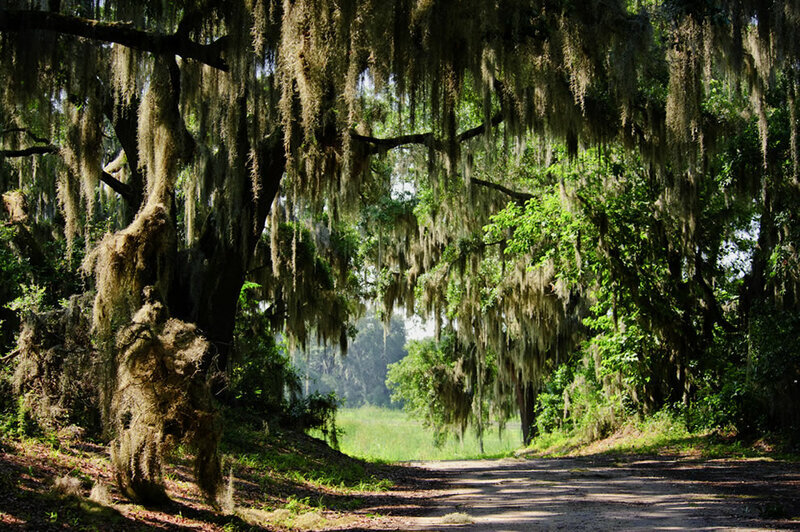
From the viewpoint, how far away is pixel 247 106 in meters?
9.74

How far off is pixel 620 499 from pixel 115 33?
22.3ft

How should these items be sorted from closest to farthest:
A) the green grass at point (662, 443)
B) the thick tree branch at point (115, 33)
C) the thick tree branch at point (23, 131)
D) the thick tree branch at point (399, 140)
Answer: the thick tree branch at point (115, 33) < the thick tree branch at point (399, 140) < the thick tree branch at point (23, 131) < the green grass at point (662, 443)

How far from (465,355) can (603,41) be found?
614 inches

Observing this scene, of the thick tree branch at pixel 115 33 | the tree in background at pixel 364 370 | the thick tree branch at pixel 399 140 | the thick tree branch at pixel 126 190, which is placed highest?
the thick tree branch at pixel 115 33

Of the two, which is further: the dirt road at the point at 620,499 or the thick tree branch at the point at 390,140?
the thick tree branch at the point at 390,140

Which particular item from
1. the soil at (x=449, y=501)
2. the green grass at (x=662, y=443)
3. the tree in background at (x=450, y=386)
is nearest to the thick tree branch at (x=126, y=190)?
the soil at (x=449, y=501)

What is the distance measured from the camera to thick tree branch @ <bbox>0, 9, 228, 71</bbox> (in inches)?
263

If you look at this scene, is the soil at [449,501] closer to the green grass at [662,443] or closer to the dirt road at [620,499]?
the dirt road at [620,499]

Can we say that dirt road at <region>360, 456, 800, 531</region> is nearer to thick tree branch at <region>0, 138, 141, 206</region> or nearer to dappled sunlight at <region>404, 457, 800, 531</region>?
dappled sunlight at <region>404, 457, 800, 531</region>

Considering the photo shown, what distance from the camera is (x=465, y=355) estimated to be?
2367 cm

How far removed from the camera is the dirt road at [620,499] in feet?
18.0

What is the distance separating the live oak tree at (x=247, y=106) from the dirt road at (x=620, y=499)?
96.3 inches

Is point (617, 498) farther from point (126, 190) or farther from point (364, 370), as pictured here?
point (364, 370)

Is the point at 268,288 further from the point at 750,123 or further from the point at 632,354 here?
the point at 750,123
